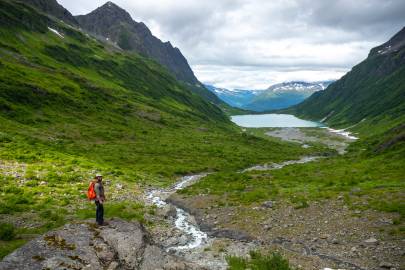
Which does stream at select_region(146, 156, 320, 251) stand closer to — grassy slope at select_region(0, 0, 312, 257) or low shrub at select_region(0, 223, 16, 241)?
grassy slope at select_region(0, 0, 312, 257)

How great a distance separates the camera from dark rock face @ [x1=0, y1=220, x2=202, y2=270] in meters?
17.5

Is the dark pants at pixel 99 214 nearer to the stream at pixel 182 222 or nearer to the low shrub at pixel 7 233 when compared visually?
the stream at pixel 182 222

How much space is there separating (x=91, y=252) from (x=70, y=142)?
55.0 metres

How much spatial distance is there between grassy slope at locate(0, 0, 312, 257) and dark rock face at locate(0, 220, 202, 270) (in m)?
3.09

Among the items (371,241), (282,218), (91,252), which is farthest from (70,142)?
(371,241)

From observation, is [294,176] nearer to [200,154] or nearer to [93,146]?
[200,154]

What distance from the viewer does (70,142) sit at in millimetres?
70250

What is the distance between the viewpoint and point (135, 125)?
104562 millimetres

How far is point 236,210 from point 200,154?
46.2 m

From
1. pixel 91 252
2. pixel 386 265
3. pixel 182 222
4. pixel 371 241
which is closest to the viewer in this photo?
pixel 91 252

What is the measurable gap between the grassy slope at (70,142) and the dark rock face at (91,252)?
3.09 metres

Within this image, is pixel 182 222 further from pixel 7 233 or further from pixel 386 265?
pixel 386 265

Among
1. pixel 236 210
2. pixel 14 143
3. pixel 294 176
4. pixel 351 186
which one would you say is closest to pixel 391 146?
pixel 294 176

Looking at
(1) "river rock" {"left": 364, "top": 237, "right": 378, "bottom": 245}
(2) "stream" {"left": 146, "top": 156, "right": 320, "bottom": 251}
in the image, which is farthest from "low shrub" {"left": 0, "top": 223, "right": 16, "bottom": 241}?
(1) "river rock" {"left": 364, "top": 237, "right": 378, "bottom": 245}
